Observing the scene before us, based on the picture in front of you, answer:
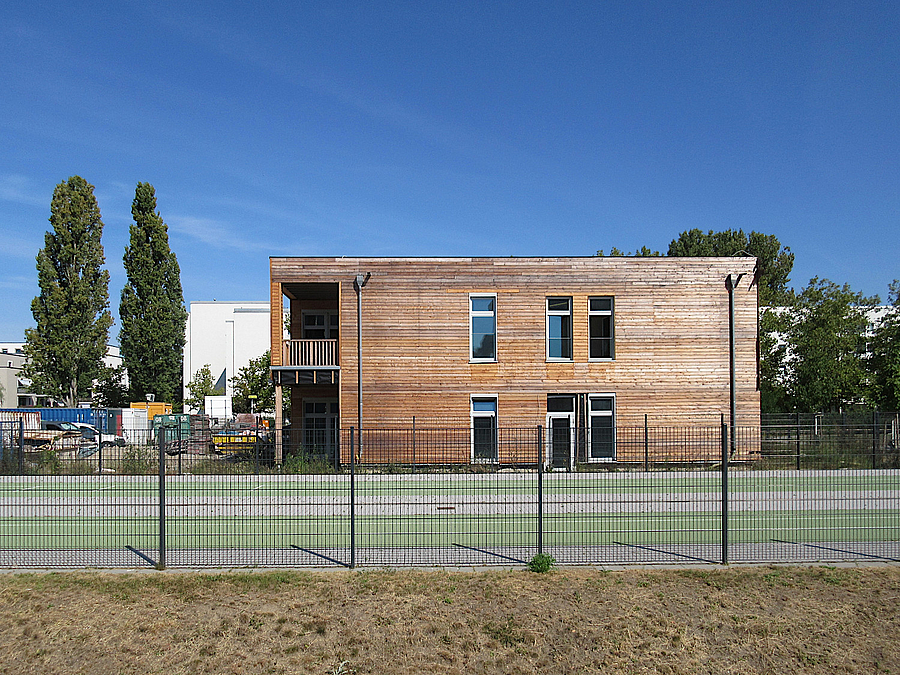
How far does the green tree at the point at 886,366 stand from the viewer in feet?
101

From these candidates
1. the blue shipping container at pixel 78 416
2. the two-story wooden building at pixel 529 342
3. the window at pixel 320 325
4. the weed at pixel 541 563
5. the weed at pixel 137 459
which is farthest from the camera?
the blue shipping container at pixel 78 416

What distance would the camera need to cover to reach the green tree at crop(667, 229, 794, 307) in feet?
211

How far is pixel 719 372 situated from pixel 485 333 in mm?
9019

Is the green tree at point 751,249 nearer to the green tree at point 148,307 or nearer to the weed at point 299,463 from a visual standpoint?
the green tree at point 148,307

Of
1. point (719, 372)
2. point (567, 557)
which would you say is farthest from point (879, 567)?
point (719, 372)

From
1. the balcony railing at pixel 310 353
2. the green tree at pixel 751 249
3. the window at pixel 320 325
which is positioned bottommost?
the balcony railing at pixel 310 353

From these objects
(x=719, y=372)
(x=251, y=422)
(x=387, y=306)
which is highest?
(x=387, y=306)

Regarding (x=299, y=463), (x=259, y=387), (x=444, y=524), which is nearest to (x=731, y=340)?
(x=444, y=524)

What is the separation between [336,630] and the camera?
7.02 meters

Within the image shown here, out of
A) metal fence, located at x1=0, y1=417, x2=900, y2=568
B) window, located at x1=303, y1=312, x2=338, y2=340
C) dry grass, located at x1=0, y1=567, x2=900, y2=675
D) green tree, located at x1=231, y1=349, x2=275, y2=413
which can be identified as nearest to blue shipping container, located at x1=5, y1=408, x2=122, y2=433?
green tree, located at x1=231, y1=349, x2=275, y2=413

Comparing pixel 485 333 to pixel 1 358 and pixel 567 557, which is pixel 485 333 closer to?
pixel 567 557

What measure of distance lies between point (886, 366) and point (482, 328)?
19.6 metres

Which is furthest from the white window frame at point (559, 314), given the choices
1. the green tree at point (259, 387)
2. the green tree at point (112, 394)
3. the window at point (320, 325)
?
the green tree at point (112, 394)

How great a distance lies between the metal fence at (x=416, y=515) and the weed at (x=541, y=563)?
2.01ft
